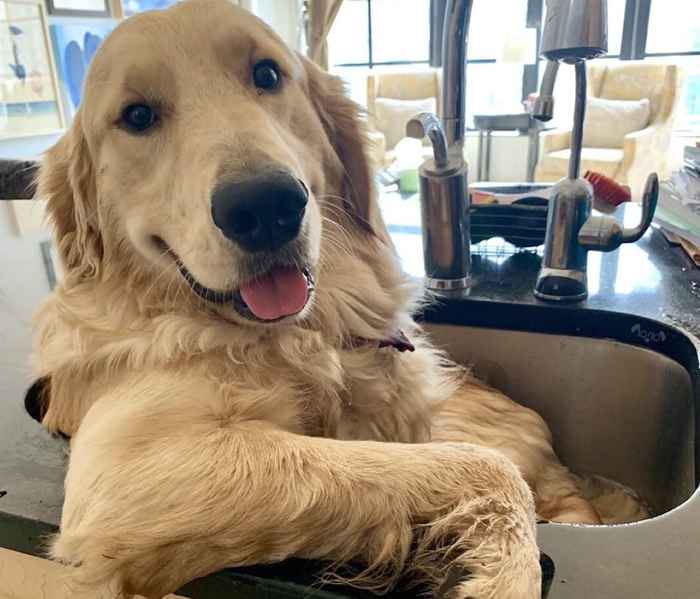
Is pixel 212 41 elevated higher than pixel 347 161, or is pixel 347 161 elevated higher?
pixel 212 41

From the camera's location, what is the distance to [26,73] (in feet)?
14.3

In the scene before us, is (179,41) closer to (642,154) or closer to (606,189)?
(606,189)

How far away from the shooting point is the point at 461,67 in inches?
47.3

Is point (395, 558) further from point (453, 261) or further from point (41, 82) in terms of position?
point (41, 82)

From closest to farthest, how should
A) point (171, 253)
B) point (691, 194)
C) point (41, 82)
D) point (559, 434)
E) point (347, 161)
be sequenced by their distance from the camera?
point (171, 253)
point (347, 161)
point (559, 434)
point (691, 194)
point (41, 82)

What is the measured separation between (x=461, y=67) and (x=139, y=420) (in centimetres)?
88

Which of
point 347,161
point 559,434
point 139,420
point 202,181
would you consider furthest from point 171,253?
point 559,434

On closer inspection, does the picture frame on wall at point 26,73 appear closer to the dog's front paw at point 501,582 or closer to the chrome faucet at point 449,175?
the chrome faucet at point 449,175

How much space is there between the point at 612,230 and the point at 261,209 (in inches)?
26.9

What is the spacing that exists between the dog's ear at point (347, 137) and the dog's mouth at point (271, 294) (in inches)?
11.5

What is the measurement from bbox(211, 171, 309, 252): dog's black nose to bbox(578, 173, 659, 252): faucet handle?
595mm

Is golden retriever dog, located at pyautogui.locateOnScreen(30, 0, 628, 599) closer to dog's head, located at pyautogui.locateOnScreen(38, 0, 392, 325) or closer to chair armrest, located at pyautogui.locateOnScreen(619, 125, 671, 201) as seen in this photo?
dog's head, located at pyautogui.locateOnScreen(38, 0, 392, 325)

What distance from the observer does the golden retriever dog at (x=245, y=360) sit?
594 millimetres

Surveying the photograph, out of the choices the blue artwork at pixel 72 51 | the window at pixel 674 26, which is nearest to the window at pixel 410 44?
the window at pixel 674 26
